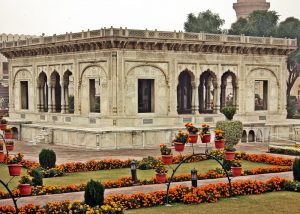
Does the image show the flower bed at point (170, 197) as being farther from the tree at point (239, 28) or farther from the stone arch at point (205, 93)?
the tree at point (239, 28)

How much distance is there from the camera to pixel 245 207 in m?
16.6

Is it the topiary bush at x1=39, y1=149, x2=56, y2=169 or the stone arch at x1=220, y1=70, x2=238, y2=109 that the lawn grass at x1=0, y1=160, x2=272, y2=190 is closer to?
the topiary bush at x1=39, y1=149, x2=56, y2=169

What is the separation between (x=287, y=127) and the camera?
40.5 meters

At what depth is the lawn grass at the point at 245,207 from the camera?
1602cm

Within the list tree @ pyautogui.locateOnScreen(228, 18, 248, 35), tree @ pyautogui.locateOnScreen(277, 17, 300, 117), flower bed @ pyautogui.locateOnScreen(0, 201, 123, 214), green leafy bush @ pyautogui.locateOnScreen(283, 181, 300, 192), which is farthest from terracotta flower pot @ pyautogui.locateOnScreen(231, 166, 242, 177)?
tree @ pyautogui.locateOnScreen(228, 18, 248, 35)

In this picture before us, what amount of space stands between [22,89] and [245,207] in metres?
32.6

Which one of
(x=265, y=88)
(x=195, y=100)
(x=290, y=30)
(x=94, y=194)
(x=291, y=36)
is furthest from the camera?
(x=290, y=30)

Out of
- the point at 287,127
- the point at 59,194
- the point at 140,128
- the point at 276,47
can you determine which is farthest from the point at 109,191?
the point at 276,47

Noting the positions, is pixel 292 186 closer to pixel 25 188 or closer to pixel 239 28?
pixel 25 188

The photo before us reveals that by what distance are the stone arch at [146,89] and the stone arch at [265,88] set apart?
7393 mm

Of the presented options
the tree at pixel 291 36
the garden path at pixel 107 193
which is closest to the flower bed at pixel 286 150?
the garden path at pixel 107 193

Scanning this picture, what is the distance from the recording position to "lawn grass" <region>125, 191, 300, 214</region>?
631 inches

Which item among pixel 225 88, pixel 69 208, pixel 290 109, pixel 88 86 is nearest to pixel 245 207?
pixel 69 208

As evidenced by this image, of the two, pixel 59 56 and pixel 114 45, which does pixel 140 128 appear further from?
pixel 59 56
